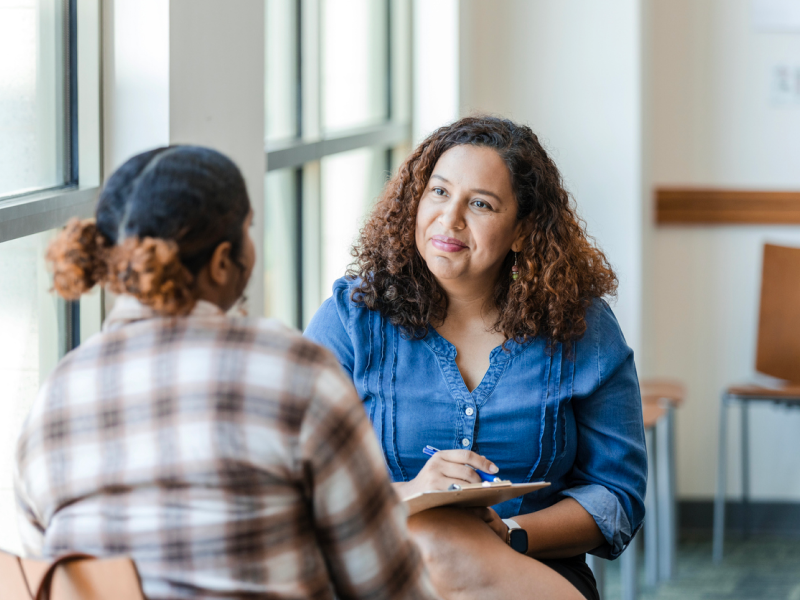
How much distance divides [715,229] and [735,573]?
1403 millimetres

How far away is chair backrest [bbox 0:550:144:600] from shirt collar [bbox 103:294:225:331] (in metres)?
0.22

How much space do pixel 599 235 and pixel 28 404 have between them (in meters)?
2.51

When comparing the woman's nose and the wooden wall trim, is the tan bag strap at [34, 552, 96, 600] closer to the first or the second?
the woman's nose

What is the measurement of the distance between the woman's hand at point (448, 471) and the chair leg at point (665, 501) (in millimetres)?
2011

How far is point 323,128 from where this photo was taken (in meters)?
2.67

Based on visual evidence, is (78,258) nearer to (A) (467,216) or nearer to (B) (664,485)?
(A) (467,216)

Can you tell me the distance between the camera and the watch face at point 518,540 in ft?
4.65

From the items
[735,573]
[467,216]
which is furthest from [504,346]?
[735,573]

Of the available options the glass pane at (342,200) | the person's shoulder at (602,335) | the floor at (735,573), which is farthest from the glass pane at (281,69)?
the floor at (735,573)

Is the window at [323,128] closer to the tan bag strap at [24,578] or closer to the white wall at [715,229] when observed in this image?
Result: the white wall at [715,229]

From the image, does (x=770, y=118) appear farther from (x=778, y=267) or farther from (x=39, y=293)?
(x=39, y=293)

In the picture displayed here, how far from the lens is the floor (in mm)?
3135

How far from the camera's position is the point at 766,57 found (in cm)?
375

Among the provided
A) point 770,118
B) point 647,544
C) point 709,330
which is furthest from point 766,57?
point 647,544
